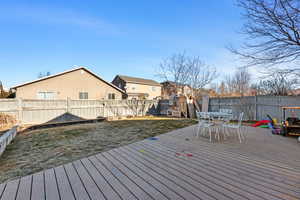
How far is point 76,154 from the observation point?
3137 mm

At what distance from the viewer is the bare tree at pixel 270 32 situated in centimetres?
440

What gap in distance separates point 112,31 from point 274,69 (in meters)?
9.94

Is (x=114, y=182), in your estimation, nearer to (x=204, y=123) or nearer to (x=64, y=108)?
(x=204, y=123)

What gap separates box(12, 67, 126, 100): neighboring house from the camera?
1056 centimetres

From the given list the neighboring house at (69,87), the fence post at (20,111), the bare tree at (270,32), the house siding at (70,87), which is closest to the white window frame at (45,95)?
the neighboring house at (69,87)

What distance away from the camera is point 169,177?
2.04 meters

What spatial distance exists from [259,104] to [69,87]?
47.5ft

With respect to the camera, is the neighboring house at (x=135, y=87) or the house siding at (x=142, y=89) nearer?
the neighboring house at (x=135, y=87)

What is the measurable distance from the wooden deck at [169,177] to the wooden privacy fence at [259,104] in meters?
5.26

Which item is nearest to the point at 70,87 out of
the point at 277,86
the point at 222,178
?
the point at 222,178

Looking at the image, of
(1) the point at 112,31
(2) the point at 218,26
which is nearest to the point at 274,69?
(2) the point at 218,26

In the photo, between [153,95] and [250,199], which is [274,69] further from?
[153,95]

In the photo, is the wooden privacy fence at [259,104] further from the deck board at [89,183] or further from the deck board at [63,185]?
the deck board at [63,185]

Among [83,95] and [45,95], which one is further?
[83,95]
